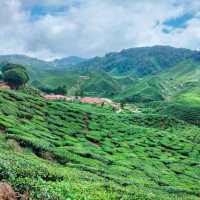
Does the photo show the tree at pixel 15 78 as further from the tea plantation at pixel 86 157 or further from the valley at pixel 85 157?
the valley at pixel 85 157

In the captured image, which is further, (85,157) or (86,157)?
(86,157)

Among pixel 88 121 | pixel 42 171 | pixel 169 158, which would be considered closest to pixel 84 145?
pixel 169 158

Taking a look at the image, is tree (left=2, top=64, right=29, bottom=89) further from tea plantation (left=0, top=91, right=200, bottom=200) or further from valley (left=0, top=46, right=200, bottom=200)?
valley (left=0, top=46, right=200, bottom=200)

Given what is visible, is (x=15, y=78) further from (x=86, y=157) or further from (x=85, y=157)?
(x=85, y=157)

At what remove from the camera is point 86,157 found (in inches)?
2655

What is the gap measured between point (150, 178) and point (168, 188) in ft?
23.6

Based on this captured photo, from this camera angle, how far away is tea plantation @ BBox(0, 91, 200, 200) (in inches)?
1303

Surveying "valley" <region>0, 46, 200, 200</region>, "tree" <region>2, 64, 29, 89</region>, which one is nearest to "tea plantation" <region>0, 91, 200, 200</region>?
"valley" <region>0, 46, 200, 200</region>

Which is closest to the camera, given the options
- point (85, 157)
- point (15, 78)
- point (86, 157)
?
point (85, 157)

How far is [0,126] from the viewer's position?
6631 centimetres

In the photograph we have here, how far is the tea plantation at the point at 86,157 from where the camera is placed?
1303 inches

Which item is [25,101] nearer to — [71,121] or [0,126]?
[71,121]

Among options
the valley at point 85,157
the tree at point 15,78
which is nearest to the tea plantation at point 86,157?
the valley at point 85,157

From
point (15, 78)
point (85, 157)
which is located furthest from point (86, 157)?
point (15, 78)
